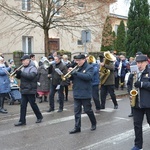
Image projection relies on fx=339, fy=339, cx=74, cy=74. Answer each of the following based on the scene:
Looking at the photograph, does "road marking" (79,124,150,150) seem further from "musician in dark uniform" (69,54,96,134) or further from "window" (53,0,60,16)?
"window" (53,0,60,16)

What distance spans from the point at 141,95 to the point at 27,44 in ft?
62.6

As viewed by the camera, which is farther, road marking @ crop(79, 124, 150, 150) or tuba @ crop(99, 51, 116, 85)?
tuba @ crop(99, 51, 116, 85)

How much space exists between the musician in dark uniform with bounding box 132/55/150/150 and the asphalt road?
0.55m

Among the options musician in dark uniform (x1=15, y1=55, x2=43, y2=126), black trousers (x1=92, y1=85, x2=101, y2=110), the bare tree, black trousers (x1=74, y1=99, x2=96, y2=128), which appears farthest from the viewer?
the bare tree

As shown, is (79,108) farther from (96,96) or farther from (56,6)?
(56,6)

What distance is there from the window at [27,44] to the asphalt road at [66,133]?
1410 cm

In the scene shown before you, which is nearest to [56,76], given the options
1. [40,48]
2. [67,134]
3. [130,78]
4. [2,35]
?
[130,78]

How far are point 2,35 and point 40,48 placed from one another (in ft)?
12.3

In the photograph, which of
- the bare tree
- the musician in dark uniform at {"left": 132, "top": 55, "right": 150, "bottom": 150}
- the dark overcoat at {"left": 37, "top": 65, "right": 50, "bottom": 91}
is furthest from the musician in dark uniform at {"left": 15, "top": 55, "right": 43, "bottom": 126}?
the bare tree

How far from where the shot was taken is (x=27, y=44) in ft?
80.7

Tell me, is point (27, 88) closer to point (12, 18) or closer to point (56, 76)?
point (56, 76)

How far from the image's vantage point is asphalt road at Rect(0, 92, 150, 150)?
22.8 ft

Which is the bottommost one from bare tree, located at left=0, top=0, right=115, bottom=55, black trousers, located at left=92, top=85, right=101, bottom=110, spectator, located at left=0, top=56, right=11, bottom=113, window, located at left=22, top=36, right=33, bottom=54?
black trousers, located at left=92, top=85, right=101, bottom=110

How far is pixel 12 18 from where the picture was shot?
2214 centimetres
